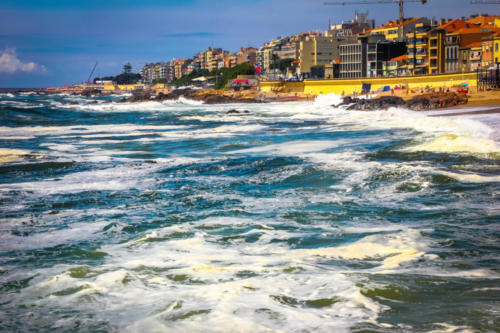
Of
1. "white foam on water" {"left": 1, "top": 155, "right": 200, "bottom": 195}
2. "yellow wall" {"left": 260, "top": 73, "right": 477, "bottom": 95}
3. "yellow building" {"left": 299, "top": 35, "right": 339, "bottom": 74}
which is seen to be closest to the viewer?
"white foam on water" {"left": 1, "top": 155, "right": 200, "bottom": 195}

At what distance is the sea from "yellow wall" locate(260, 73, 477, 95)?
4331cm

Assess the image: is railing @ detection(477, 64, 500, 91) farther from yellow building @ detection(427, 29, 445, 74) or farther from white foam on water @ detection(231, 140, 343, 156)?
white foam on water @ detection(231, 140, 343, 156)

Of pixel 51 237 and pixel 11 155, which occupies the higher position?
pixel 11 155

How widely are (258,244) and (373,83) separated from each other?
6636 centimetres

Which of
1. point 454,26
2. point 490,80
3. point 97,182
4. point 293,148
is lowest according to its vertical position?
point 97,182

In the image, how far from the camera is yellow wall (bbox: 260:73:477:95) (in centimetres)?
5806

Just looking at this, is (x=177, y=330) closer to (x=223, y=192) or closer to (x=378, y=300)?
(x=378, y=300)

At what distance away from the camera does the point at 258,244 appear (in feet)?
27.3

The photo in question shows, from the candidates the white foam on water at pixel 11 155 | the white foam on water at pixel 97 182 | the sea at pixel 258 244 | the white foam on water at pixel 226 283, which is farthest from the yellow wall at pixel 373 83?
the white foam on water at pixel 226 283

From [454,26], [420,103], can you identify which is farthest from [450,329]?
[454,26]

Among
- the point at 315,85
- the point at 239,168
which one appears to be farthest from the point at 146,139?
the point at 315,85

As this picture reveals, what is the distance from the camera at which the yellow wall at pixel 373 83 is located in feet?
190

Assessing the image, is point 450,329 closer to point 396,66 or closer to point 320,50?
point 396,66

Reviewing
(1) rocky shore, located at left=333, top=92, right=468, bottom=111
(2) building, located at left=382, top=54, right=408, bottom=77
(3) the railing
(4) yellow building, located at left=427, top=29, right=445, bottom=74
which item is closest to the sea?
(1) rocky shore, located at left=333, top=92, right=468, bottom=111
